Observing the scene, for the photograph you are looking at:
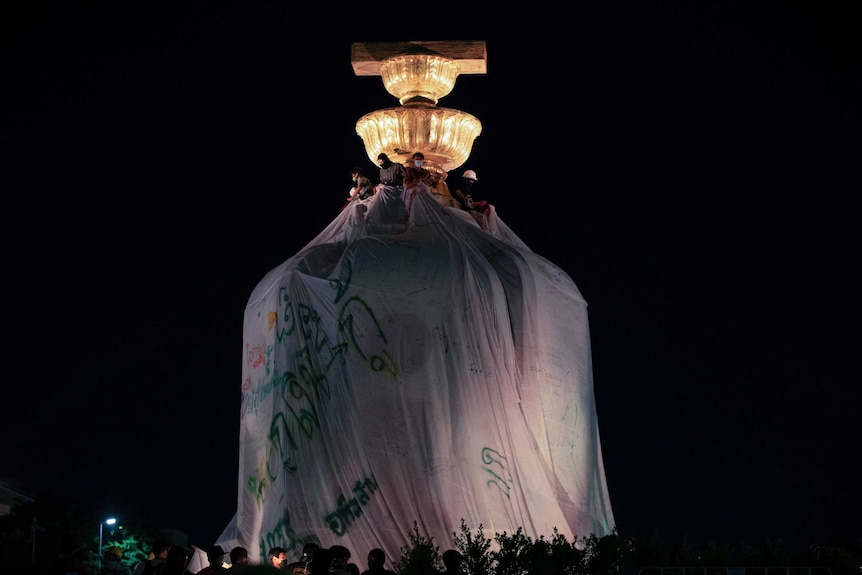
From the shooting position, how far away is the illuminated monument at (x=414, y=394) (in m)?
17.3

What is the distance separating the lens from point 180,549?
1141 centimetres

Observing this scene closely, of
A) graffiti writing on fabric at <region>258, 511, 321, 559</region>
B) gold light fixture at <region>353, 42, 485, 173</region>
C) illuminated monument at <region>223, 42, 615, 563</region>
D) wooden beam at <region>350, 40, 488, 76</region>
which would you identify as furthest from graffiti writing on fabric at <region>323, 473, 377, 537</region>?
wooden beam at <region>350, 40, 488, 76</region>

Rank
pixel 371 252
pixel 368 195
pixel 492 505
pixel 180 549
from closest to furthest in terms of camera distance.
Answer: pixel 180 549 → pixel 492 505 → pixel 371 252 → pixel 368 195

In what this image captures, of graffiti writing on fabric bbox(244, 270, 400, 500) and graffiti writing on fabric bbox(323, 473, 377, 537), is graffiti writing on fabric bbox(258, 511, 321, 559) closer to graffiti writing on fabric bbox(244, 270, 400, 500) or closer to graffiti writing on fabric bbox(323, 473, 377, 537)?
graffiti writing on fabric bbox(323, 473, 377, 537)

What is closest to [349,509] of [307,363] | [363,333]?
[307,363]

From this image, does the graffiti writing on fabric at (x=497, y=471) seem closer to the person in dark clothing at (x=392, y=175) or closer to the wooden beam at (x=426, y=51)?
the person in dark clothing at (x=392, y=175)

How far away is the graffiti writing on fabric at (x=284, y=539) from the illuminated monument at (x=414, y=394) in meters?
0.03

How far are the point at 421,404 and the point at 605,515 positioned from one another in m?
3.10

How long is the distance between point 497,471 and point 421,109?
569cm

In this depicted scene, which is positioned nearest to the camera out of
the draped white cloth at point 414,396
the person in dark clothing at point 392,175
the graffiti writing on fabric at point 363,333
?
the draped white cloth at point 414,396

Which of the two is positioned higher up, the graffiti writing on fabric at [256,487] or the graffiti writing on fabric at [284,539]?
the graffiti writing on fabric at [256,487]

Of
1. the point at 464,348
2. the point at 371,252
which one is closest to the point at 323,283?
the point at 371,252

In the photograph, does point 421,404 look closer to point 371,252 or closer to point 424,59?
point 371,252

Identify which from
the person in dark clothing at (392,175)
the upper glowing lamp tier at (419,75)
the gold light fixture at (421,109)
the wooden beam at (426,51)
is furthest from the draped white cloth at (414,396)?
the wooden beam at (426,51)
